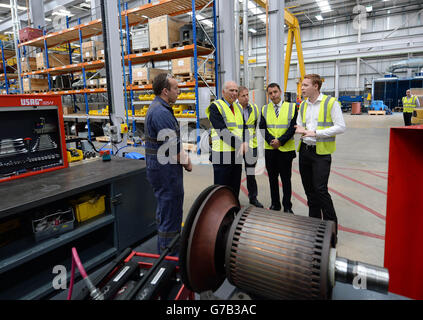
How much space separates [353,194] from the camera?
446 centimetres

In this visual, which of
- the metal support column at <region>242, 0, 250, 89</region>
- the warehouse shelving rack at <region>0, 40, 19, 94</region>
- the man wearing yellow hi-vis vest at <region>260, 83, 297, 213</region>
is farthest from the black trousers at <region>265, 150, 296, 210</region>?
the warehouse shelving rack at <region>0, 40, 19, 94</region>

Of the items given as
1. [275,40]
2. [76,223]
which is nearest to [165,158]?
[76,223]

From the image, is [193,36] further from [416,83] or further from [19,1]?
[416,83]

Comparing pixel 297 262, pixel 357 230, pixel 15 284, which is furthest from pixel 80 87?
pixel 297 262

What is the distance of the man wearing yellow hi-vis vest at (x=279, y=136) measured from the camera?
11.5 feet

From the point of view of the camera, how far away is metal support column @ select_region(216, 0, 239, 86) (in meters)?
6.73

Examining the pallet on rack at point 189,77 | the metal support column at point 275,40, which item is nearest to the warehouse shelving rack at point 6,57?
the pallet on rack at point 189,77

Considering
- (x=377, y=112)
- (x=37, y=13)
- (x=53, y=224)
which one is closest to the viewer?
(x=53, y=224)

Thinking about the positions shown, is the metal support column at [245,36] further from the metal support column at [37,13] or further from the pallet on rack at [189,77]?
the metal support column at [37,13]

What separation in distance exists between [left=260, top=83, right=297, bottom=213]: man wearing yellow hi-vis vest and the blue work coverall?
1497mm

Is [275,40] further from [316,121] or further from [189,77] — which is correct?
[316,121]

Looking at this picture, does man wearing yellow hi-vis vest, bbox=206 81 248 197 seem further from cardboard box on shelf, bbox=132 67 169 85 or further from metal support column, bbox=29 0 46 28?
metal support column, bbox=29 0 46 28

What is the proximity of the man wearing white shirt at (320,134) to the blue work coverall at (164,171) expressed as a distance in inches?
53.5

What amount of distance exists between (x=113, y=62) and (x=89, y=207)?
2.50 m
